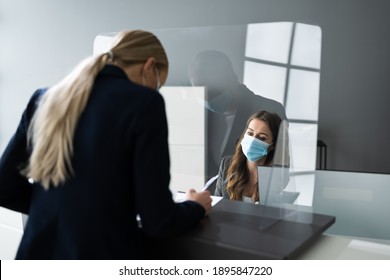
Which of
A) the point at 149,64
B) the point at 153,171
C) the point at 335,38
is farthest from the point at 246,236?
the point at 335,38

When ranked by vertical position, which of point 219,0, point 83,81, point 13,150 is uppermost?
point 219,0

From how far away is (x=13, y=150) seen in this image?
985 millimetres

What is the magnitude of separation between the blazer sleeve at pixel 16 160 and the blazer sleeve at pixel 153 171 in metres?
0.31

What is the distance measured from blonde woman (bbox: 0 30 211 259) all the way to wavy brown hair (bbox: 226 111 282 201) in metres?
0.76

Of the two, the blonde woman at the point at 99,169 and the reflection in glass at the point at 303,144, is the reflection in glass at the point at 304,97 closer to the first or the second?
the reflection in glass at the point at 303,144

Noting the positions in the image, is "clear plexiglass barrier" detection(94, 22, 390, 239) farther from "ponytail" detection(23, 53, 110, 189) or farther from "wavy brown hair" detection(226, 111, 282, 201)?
"ponytail" detection(23, 53, 110, 189)

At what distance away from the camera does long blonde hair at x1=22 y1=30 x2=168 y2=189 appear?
846 millimetres

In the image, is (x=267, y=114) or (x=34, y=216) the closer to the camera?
(x=34, y=216)

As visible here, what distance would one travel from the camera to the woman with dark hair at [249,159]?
5.03 ft

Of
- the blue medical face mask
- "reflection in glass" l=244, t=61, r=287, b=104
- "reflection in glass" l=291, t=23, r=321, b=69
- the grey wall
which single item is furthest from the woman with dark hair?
the grey wall
